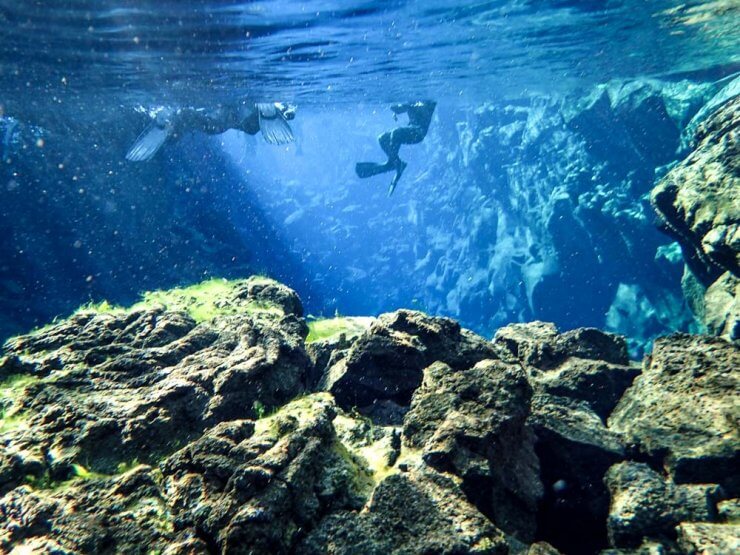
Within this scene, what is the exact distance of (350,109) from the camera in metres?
32.8

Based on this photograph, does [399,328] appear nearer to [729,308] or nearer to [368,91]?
[729,308]

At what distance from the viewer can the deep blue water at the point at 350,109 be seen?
1331 cm

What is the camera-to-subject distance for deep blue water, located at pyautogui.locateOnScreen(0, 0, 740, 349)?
13312 millimetres

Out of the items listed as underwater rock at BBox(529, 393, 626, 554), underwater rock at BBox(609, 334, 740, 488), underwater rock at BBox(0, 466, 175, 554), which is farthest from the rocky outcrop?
underwater rock at BBox(0, 466, 175, 554)

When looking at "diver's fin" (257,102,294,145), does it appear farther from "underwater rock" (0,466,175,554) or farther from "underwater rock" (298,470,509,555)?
"underwater rock" (298,470,509,555)

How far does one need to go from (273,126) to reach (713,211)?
60.2 ft

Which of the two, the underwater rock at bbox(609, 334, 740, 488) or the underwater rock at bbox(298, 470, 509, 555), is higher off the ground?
the underwater rock at bbox(609, 334, 740, 488)

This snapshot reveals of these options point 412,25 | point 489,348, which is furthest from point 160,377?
point 412,25

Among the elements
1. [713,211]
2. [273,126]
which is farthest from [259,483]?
[273,126]

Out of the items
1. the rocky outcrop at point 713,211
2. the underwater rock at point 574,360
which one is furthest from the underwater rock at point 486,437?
the rocky outcrop at point 713,211

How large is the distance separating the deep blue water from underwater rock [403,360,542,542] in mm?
6772

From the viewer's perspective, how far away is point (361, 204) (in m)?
51.9

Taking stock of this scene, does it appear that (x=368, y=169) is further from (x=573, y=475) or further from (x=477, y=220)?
(x=573, y=475)

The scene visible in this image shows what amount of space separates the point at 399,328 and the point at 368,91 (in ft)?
74.9
